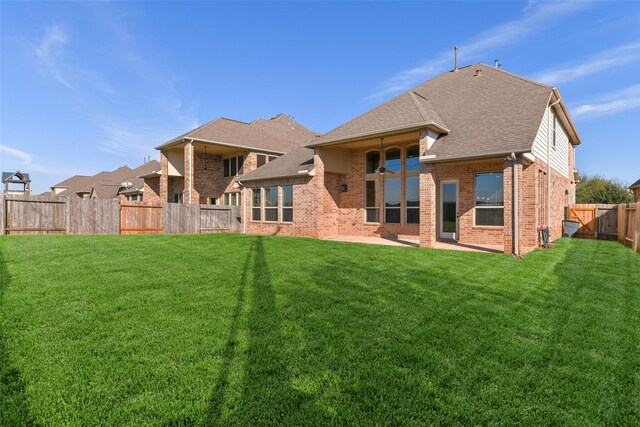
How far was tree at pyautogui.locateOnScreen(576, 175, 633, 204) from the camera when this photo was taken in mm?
32287

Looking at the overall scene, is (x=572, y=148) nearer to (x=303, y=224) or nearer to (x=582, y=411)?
(x=303, y=224)

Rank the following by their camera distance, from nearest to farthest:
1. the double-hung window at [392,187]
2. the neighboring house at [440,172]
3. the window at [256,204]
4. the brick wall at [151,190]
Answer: the neighboring house at [440,172] < the double-hung window at [392,187] < the window at [256,204] < the brick wall at [151,190]

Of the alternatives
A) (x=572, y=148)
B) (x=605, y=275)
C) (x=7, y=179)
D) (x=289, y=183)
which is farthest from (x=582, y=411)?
(x=7, y=179)

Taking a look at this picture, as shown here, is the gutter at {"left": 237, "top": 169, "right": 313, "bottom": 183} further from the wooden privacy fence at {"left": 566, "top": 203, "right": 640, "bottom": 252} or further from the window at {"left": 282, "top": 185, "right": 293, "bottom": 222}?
the wooden privacy fence at {"left": 566, "top": 203, "right": 640, "bottom": 252}

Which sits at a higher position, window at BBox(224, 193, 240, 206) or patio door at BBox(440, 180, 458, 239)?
window at BBox(224, 193, 240, 206)

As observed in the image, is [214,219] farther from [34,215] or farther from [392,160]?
[392,160]

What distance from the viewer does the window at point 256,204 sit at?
17.7 metres

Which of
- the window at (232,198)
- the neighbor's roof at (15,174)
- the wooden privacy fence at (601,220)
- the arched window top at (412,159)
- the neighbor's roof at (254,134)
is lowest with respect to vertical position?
the wooden privacy fence at (601,220)

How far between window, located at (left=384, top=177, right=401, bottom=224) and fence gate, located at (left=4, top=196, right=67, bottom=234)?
46.8 ft

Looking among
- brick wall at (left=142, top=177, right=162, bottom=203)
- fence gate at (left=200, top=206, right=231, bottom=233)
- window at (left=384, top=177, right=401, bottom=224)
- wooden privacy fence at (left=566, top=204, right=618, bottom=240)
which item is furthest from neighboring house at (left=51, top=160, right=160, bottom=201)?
wooden privacy fence at (left=566, top=204, right=618, bottom=240)

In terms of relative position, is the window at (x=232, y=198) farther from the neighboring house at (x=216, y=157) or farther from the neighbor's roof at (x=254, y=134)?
the neighbor's roof at (x=254, y=134)

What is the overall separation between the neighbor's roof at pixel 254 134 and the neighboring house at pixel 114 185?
852cm

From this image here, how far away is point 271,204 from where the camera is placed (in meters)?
17.1

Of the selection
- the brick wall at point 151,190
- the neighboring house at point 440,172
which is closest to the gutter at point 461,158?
the neighboring house at point 440,172
